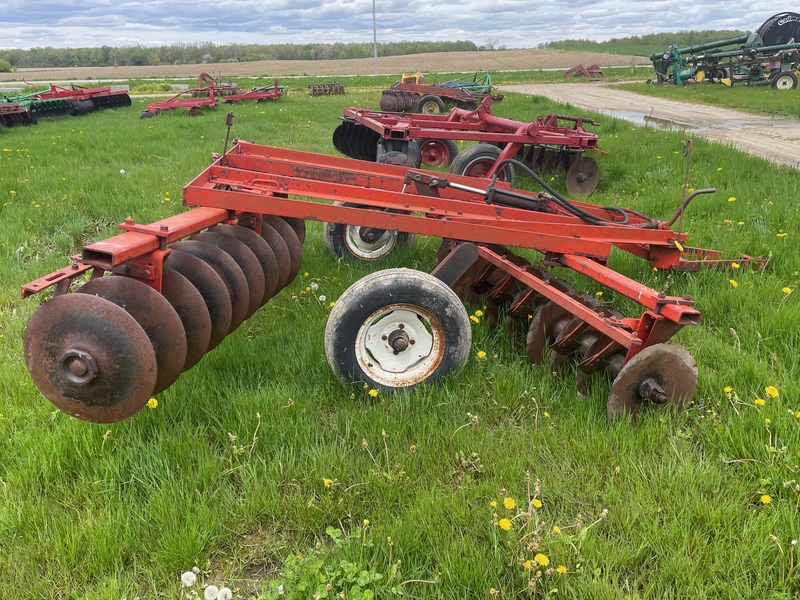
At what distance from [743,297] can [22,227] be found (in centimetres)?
642

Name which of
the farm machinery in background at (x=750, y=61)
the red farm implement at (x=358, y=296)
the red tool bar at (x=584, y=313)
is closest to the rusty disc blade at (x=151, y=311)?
the red farm implement at (x=358, y=296)

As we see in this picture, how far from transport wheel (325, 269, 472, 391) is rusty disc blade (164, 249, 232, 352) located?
0.54 metres

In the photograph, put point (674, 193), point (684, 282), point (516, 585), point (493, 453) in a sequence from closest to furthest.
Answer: point (516, 585) → point (493, 453) → point (684, 282) → point (674, 193)

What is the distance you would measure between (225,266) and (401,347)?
1.03 m

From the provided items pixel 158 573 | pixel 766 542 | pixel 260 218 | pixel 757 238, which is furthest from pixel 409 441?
pixel 757 238

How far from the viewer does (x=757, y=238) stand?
15.0ft

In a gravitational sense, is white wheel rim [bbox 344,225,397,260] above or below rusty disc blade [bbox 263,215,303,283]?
below

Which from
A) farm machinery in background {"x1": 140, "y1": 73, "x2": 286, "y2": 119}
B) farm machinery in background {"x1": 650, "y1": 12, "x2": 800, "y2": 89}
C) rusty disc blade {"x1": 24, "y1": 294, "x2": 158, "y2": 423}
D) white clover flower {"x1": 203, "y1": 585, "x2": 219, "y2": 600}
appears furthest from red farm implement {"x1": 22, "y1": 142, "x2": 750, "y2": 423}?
farm machinery in background {"x1": 650, "y1": 12, "x2": 800, "y2": 89}

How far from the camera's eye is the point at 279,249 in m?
3.63

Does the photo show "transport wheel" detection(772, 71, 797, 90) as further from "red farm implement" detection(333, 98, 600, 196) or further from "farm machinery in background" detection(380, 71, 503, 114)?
"red farm implement" detection(333, 98, 600, 196)

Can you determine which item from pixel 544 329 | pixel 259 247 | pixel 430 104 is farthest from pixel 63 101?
pixel 544 329

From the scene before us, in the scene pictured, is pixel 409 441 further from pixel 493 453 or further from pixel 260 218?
pixel 260 218

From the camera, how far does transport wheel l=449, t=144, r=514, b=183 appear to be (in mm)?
7137

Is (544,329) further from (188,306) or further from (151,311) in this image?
(151,311)
